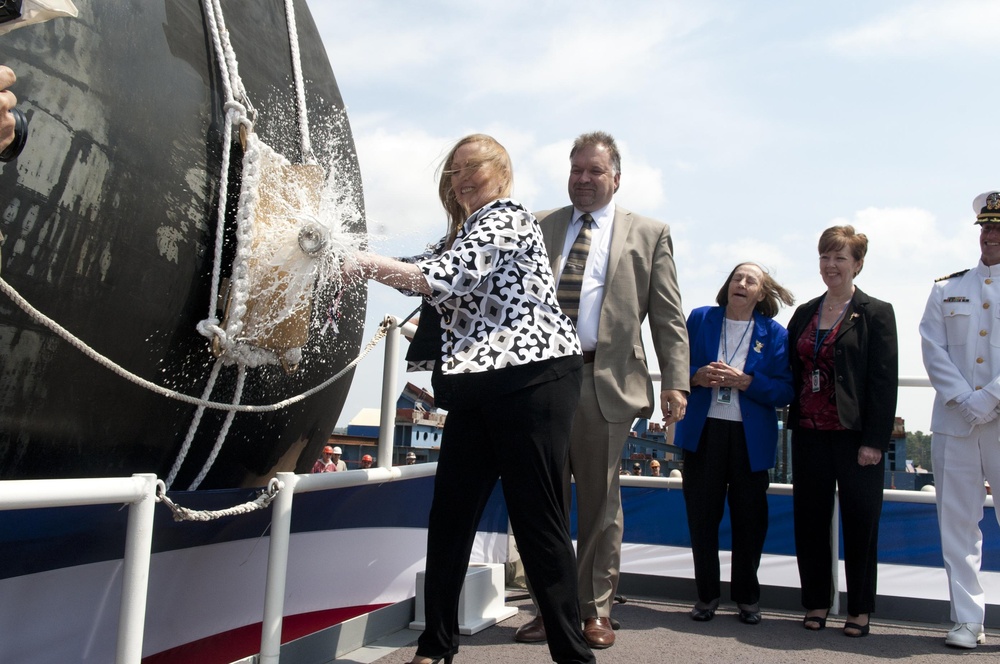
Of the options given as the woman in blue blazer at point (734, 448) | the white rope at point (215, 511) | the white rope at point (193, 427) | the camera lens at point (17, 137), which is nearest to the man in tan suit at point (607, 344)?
the woman in blue blazer at point (734, 448)

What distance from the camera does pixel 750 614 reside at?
3.41 metres

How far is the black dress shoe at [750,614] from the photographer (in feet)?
11.2

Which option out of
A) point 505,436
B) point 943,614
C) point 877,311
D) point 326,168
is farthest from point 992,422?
point 326,168

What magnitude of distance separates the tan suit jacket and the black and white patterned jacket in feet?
2.48

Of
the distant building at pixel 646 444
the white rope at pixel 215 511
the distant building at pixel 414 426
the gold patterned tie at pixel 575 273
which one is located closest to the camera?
the white rope at pixel 215 511

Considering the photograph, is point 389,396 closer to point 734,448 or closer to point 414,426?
point 734,448

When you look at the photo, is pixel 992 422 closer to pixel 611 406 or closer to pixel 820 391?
pixel 820 391

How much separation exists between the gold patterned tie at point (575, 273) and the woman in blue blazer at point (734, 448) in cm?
75

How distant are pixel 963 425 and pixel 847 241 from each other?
→ 788mm

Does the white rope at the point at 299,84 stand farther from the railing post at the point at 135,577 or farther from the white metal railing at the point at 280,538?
the railing post at the point at 135,577

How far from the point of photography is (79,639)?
Result: 5.89ft

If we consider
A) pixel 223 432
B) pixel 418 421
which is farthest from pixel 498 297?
pixel 418 421

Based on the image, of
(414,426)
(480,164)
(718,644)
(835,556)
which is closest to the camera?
(480,164)

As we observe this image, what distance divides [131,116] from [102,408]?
569mm
